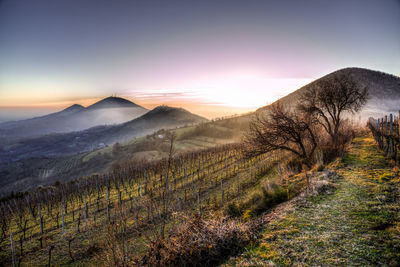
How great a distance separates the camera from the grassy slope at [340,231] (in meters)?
3.19

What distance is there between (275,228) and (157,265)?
9.76ft

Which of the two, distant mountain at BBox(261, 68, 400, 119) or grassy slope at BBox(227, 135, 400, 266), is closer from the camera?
grassy slope at BBox(227, 135, 400, 266)

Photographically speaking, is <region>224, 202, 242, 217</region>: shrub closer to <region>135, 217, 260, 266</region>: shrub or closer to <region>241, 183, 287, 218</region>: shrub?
<region>241, 183, 287, 218</region>: shrub

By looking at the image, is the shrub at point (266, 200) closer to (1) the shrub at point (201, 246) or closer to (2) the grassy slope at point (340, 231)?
(2) the grassy slope at point (340, 231)

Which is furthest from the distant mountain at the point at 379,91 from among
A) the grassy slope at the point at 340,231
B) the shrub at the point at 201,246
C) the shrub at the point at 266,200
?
the shrub at the point at 201,246

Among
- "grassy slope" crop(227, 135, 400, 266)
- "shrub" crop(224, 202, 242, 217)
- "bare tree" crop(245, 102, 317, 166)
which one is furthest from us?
"bare tree" crop(245, 102, 317, 166)

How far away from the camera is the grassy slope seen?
3.19 m

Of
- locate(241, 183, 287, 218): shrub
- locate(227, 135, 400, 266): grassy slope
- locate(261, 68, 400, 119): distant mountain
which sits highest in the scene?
locate(261, 68, 400, 119): distant mountain

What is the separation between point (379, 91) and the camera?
142 feet

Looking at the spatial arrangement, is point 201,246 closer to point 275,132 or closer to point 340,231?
point 340,231

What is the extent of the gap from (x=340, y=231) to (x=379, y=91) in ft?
191

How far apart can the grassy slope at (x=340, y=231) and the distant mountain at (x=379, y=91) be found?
26.3 metres

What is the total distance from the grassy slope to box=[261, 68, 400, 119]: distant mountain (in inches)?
1035

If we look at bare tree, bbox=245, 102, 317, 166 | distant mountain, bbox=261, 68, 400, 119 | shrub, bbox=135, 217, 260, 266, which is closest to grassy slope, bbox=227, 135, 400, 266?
shrub, bbox=135, 217, 260, 266
